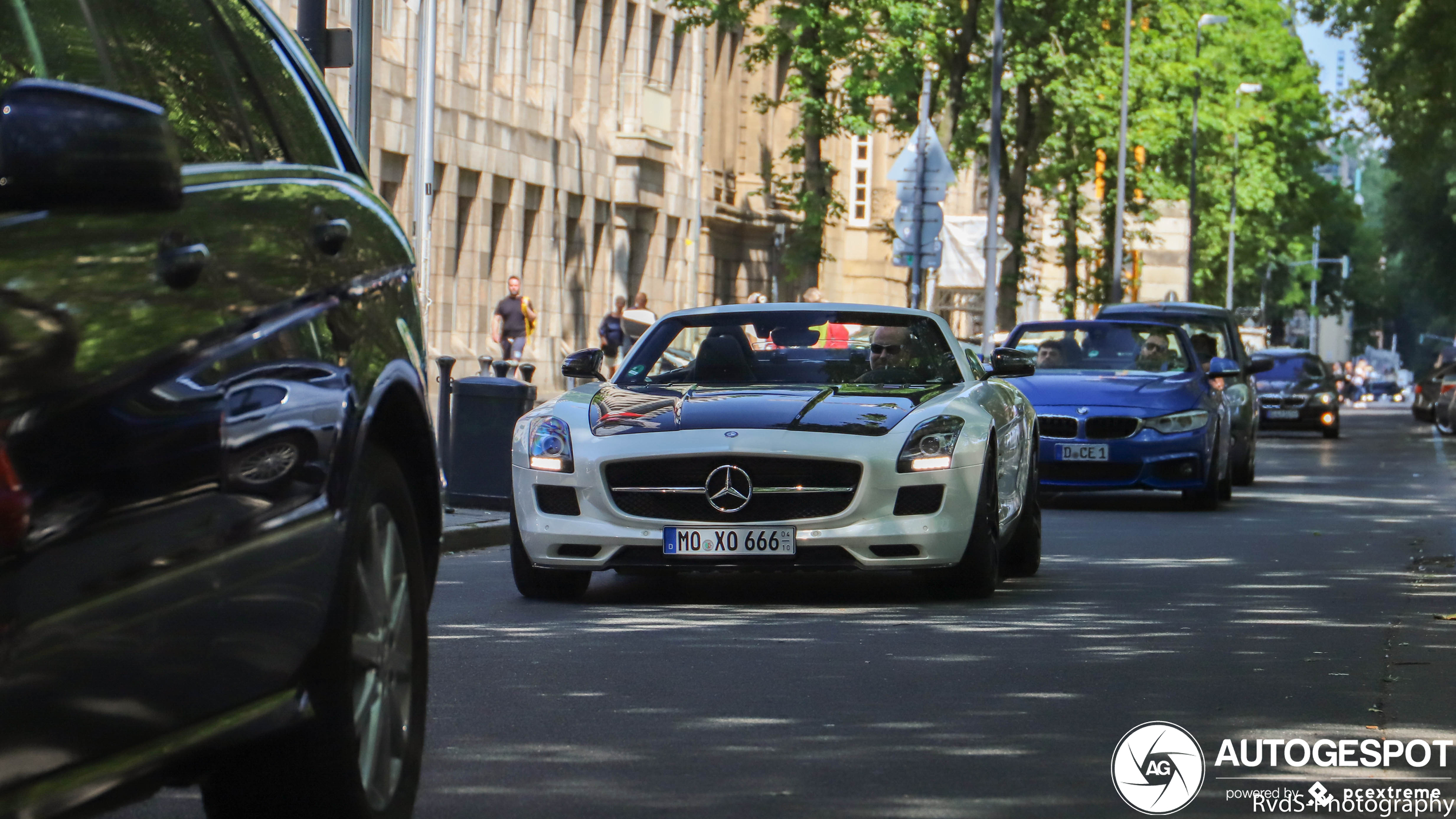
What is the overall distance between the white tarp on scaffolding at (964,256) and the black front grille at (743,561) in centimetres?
3089

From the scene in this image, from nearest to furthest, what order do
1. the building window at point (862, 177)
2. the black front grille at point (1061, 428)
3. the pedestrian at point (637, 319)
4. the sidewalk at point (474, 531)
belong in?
1. the sidewalk at point (474, 531)
2. the black front grille at point (1061, 428)
3. the pedestrian at point (637, 319)
4. the building window at point (862, 177)

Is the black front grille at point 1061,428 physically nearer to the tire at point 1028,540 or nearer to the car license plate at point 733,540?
the tire at point 1028,540

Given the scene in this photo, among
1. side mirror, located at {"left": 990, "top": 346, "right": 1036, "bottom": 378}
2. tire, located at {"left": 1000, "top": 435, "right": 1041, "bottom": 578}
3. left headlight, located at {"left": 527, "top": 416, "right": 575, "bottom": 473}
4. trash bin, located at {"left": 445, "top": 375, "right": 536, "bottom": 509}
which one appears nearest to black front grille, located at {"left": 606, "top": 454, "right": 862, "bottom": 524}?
left headlight, located at {"left": 527, "top": 416, "right": 575, "bottom": 473}

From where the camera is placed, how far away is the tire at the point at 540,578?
10.6 m

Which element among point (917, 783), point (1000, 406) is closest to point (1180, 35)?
point (1000, 406)

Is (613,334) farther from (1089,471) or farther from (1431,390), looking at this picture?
(1431,390)

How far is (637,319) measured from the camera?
122 feet

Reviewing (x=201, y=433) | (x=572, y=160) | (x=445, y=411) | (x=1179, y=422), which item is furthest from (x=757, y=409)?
(x=572, y=160)

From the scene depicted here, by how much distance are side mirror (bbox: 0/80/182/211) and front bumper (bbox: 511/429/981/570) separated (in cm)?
688

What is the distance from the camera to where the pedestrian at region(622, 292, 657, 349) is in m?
37.1

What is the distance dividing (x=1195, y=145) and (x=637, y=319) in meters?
33.2

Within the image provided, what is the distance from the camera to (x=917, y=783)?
593 centimetres

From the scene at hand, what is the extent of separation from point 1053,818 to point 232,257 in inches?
94.7

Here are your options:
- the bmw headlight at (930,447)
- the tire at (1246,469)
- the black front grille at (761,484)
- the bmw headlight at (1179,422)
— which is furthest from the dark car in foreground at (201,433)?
the tire at (1246,469)
